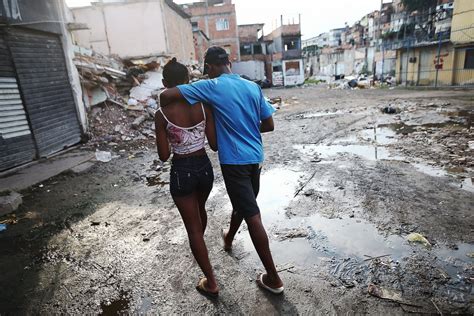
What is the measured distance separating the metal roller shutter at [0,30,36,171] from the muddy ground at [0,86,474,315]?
125cm

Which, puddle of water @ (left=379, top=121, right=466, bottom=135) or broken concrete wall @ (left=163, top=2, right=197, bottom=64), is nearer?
puddle of water @ (left=379, top=121, right=466, bottom=135)

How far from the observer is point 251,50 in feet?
124

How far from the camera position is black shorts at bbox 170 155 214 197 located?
2115 millimetres

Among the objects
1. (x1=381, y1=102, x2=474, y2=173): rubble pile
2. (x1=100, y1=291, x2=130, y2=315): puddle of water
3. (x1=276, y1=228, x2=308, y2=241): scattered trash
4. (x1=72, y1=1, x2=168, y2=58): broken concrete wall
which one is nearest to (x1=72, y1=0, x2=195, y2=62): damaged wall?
(x1=72, y1=1, x2=168, y2=58): broken concrete wall

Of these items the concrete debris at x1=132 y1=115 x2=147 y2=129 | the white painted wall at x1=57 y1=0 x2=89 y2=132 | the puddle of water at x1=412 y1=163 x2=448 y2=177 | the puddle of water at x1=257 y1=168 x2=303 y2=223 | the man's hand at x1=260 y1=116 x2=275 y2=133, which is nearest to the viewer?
the man's hand at x1=260 y1=116 x2=275 y2=133

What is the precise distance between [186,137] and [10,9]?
5924mm

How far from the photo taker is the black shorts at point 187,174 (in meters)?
2.12

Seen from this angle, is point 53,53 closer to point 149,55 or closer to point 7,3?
point 7,3

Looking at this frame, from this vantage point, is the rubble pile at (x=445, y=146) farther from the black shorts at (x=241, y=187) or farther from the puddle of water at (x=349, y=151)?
the black shorts at (x=241, y=187)

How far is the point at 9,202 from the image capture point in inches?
159

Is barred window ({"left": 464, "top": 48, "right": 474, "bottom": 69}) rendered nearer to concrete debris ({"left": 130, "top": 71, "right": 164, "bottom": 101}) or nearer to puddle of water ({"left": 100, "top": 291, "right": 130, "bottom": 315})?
concrete debris ({"left": 130, "top": 71, "right": 164, "bottom": 101})

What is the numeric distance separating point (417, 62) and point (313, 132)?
1769 cm

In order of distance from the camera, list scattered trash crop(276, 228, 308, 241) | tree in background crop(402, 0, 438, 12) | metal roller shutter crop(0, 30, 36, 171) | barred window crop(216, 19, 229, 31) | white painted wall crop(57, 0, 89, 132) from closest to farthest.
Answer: scattered trash crop(276, 228, 308, 241)
metal roller shutter crop(0, 30, 36, 171)
white painted wall crop(57, 0, 89, 132)
tree in background crop(402, 0, 438, 12)
barred window crop(216, 19, 229, 31)

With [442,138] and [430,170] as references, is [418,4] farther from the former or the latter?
[430,170]
